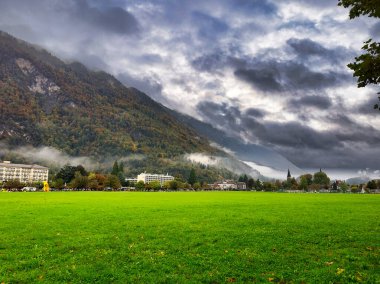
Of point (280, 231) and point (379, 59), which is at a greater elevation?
point (379, 59)

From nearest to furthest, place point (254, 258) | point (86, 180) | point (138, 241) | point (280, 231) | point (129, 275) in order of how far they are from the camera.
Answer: point (129, 275)
point (254, 258)
point (138, 241)
point (280, 231)
point (86, 180)

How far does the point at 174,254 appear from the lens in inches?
687

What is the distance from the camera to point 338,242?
2061cm

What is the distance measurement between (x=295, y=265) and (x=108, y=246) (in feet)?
33.6

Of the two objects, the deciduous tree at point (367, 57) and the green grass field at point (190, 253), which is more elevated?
the deciduous tree at point (367, 57)

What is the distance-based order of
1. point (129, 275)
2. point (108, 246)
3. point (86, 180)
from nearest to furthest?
point (129, 275), point (108, 246), point (86, 180)

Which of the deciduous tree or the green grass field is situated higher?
the deciduous tree

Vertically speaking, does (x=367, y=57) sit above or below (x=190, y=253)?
above

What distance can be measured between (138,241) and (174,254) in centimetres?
415

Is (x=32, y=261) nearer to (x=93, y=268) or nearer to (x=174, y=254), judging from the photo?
(x=93, y=268)

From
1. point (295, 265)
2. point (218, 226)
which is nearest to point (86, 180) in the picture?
point (218, 226)

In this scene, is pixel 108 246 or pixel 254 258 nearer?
pixel 254 258

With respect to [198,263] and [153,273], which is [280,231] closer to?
[198,263]

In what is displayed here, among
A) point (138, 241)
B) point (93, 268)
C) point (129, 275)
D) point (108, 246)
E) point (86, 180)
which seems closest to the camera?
point (129, 275)
